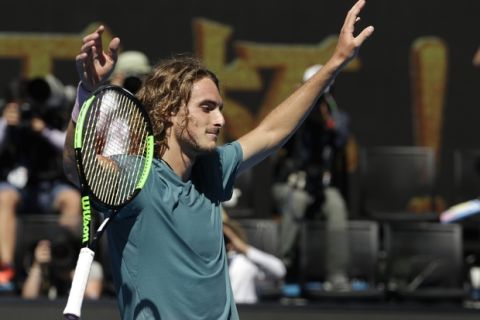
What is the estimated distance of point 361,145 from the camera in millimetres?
9719

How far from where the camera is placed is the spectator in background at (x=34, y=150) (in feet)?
27.2

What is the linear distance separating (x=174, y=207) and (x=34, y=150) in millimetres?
4877

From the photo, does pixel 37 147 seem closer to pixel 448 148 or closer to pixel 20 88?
pixel 20 88

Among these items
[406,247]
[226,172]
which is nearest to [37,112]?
[406,247]

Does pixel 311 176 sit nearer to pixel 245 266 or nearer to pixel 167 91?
pixel 245 266

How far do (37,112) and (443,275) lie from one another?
9.46 ft

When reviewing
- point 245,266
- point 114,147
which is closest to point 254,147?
point 114,147

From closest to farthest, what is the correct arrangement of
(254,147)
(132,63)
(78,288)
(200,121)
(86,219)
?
(78,288), (86,219), (200,121), (254,147), (132,63)

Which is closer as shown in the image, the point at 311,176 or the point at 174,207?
the point at 174,207

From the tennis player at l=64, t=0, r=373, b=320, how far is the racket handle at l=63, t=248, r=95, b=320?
0.79ft

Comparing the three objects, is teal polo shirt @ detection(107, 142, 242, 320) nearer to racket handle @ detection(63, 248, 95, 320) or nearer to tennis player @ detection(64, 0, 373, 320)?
tennis player @ detection(64, 0, 373, 320)

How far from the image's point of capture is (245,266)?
24.9 ft

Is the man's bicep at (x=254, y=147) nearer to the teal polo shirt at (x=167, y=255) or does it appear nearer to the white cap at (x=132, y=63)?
the teal polo shirt at (x=167, y=255)

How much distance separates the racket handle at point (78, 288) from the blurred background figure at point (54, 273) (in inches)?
167
